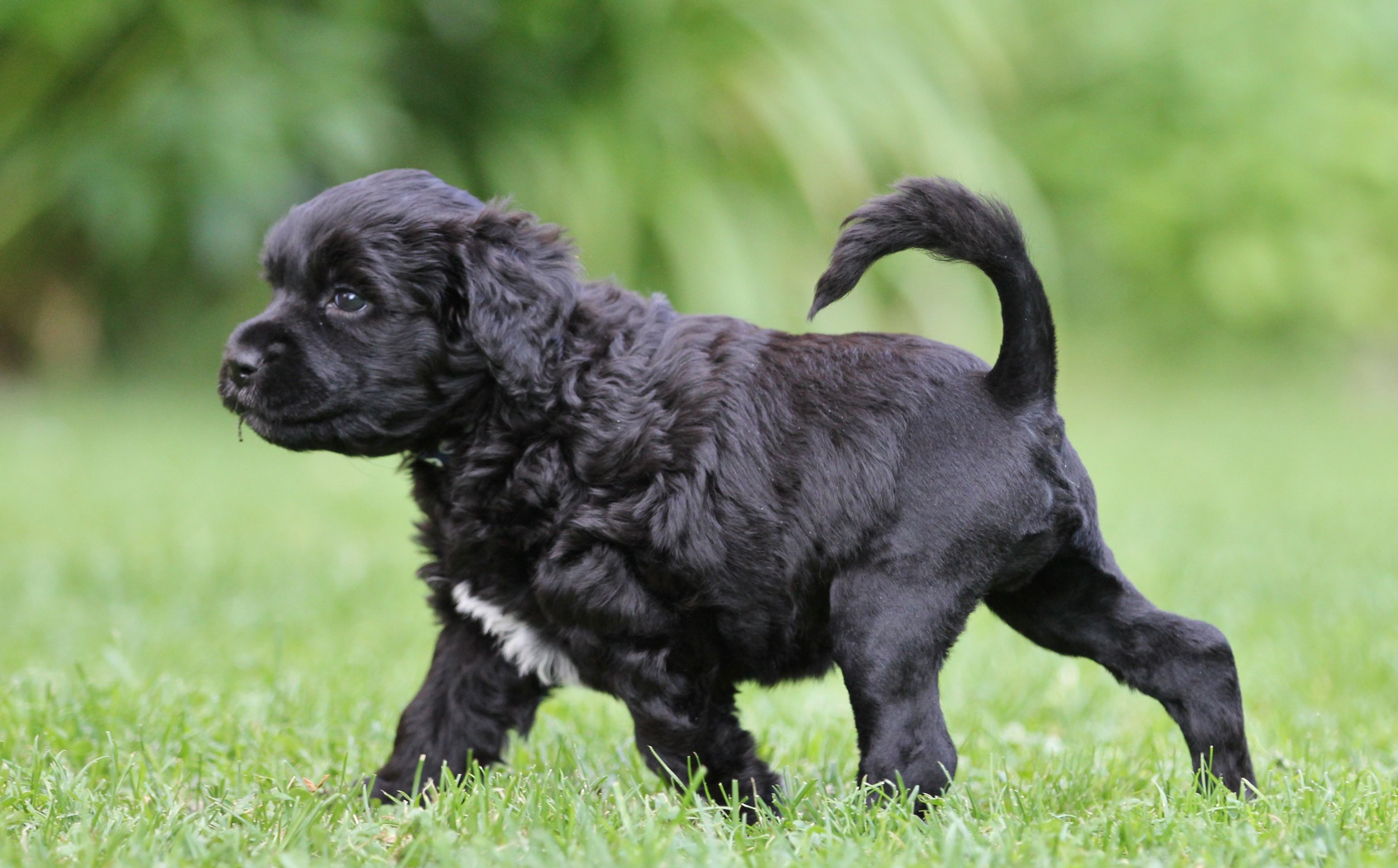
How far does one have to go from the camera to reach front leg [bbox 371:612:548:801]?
2479 millimetres

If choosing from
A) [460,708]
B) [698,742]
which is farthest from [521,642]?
[698,742]

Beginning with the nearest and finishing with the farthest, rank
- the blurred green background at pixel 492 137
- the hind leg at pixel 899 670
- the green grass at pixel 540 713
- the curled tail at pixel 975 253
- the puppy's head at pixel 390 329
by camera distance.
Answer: the green grass at pixel 540 713 → the hind leg at pixel 899 670 → the curled tail at pixel 975 253 → the puppy's head at pixel 390 329 → the blurred green background at pixel 492 137

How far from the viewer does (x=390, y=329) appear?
2.43 metres

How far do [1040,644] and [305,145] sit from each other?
6.81 metres

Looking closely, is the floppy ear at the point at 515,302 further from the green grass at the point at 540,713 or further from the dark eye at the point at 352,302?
the green grass at the point at 540,713

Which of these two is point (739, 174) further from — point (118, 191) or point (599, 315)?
point (599, 315)

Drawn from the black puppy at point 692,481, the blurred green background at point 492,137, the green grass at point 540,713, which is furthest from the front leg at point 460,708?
the blurred green background at point 492,137

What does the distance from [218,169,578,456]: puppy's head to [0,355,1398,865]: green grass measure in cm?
66

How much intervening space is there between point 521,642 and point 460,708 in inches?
8.5

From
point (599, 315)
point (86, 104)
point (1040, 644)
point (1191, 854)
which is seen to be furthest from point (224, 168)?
point (1191, 854)

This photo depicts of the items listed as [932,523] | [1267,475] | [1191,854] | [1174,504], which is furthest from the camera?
[1267,475]

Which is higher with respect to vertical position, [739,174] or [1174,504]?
[739,174]

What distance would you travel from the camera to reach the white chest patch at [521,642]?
7.85 feet

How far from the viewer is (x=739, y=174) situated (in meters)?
9.46
